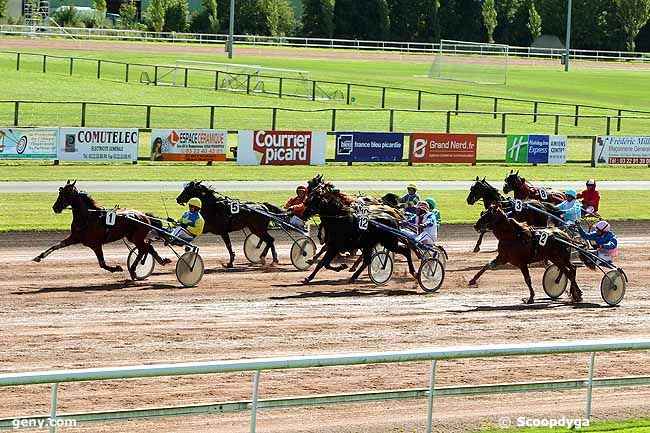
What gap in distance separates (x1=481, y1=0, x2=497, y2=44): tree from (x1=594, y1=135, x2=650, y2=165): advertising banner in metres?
62.8

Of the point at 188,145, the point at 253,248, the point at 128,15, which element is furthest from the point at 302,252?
the point at 128,15

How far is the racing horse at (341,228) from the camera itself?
2011 centimetres

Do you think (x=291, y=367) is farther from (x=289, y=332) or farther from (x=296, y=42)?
(x=296, y=42)

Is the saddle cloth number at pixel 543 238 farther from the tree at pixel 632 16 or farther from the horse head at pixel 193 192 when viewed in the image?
the tree at pixel 632 16

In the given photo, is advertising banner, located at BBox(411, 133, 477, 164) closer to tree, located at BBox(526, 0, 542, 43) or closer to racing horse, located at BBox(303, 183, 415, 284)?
racing horse, located at BBox(303, 183, 415, 284)

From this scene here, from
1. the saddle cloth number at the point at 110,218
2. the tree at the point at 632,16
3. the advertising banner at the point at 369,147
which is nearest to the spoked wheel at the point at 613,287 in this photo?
the saddle cloth number at the point at 110,218

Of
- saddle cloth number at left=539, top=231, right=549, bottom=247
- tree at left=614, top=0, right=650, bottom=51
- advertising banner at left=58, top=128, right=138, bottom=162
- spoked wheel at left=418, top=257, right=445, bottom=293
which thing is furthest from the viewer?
tree at left=614, top=0, right=650, bottom=51

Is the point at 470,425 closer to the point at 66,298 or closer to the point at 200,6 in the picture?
the point at 66,298

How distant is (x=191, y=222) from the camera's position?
20.1m

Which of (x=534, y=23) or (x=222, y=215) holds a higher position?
(x=534, y=23)

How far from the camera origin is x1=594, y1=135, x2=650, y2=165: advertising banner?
4431cm

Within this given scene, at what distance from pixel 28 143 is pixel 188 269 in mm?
17344
